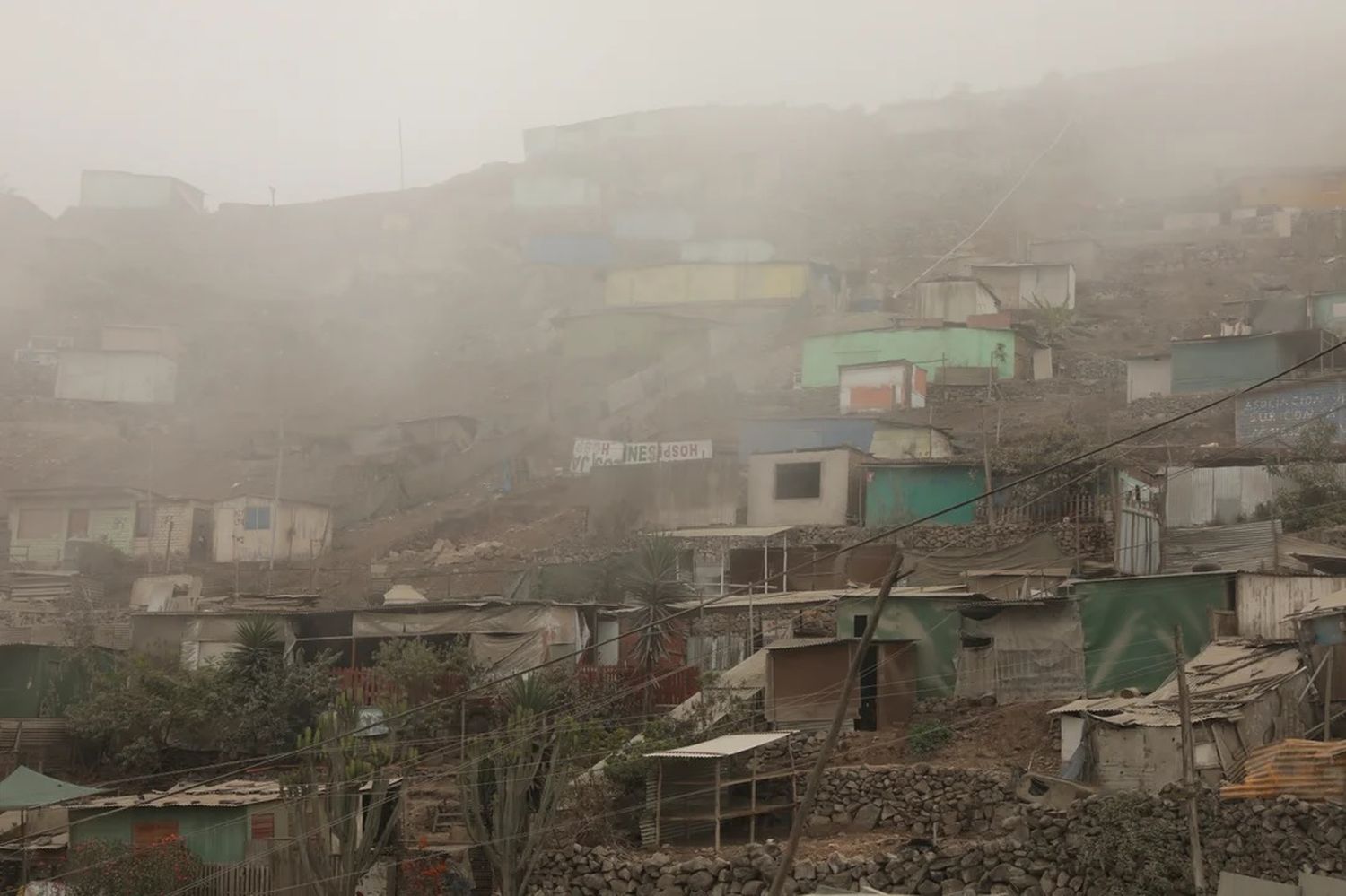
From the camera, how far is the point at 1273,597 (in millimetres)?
22469

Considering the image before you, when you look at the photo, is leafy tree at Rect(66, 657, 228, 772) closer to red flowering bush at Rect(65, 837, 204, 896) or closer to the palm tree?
red flowering bush at Rect(65, 837, 204, 896)

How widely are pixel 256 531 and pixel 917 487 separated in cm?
1978

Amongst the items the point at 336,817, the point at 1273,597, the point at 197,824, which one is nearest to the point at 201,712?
the point at 197,824

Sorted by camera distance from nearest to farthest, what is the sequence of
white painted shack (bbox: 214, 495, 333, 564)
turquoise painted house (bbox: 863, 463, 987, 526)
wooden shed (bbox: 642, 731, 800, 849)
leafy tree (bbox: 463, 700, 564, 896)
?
leafy tree (bbox: 463, 700, 564, 896), wooden shed (bbox: 642, 731, 800, 849), turquoise painted house (bbox: 863, 463, 987, 526), white painted shack (bbox: 214, 495, 333, 564)

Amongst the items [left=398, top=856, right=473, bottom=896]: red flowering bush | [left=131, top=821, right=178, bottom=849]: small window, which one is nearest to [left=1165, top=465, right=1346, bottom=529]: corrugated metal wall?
[left=398, top=856, right=473, bottom=896]: red flowering bush

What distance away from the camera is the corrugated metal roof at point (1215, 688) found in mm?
18719

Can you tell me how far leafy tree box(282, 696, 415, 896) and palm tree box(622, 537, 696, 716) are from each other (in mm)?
7250

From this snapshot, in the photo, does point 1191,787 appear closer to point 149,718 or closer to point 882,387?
point 149,718

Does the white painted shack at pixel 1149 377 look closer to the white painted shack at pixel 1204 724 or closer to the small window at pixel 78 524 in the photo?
the white painted shack at pixel 1204 724

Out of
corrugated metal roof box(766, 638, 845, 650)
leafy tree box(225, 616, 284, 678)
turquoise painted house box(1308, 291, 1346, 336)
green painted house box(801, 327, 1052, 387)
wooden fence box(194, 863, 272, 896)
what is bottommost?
wooden fence box(194, 863, 272, 896)

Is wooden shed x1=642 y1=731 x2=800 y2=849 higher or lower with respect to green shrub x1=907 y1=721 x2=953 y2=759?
lower

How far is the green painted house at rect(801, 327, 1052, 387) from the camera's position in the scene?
48906 mm

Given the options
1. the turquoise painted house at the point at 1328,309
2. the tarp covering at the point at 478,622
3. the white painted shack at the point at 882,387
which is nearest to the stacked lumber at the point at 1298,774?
the tarp covering at the point at 478,622

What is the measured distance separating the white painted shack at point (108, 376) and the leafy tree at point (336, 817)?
137 ft
